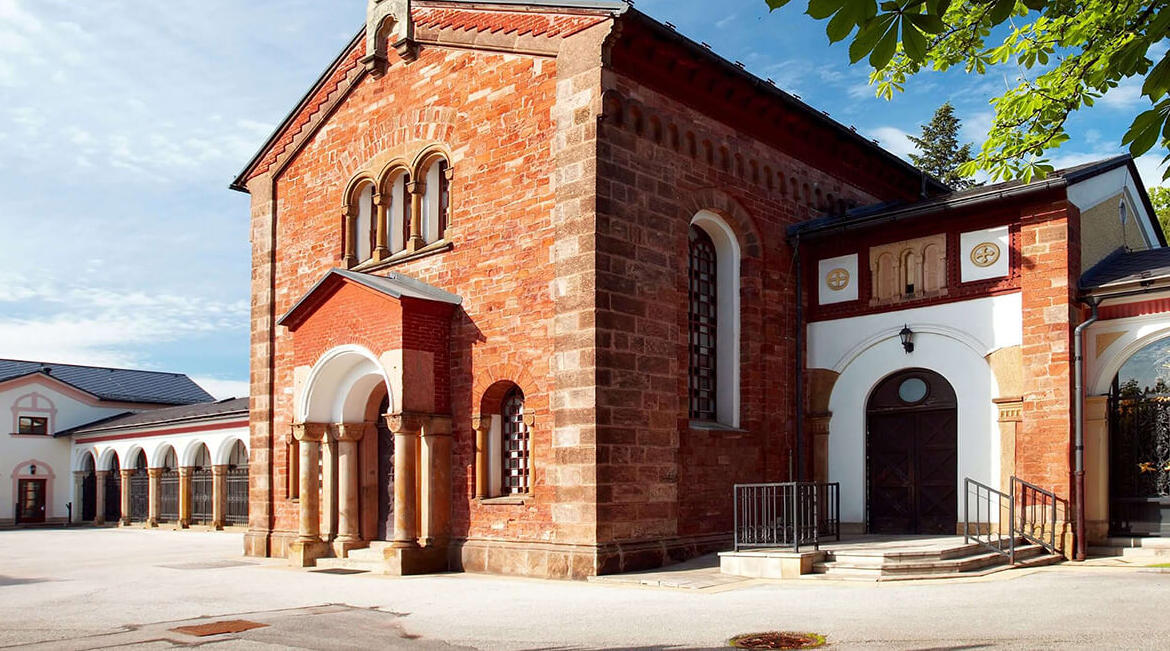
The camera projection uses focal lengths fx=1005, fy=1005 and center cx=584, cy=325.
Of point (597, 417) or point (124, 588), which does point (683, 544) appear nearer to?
point (597, 417)

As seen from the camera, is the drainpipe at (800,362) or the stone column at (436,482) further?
the drainpipe at (800,362)

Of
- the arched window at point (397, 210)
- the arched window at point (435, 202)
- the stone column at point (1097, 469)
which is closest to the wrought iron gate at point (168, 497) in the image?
the arched window at point (397, 210)

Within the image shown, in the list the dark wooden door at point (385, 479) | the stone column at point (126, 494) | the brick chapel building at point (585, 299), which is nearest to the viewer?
the brick chapel building at point (585, 299)

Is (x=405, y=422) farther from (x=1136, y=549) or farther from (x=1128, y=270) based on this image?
(x=1128, y=270)

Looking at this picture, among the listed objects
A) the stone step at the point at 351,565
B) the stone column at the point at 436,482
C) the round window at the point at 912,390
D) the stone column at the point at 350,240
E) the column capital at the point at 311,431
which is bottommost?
the stone step at the point at 351,565

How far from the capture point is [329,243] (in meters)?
18.1

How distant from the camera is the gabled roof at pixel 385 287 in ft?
48.8

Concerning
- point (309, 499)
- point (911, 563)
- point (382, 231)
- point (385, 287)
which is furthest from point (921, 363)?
point (309, 499)

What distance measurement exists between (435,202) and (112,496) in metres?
29.6

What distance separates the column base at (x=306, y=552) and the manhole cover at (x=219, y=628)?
20.8ft

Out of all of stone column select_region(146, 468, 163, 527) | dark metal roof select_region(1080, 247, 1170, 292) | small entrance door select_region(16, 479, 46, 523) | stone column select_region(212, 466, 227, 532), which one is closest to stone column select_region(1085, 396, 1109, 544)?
dark metal roof select_region(1080, 247, 1170, 292)

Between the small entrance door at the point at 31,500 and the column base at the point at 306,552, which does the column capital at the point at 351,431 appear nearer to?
the column base at the point at 306,552

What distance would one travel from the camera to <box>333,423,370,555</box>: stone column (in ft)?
53.8

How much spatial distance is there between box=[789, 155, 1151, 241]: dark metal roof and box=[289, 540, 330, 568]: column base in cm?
940
